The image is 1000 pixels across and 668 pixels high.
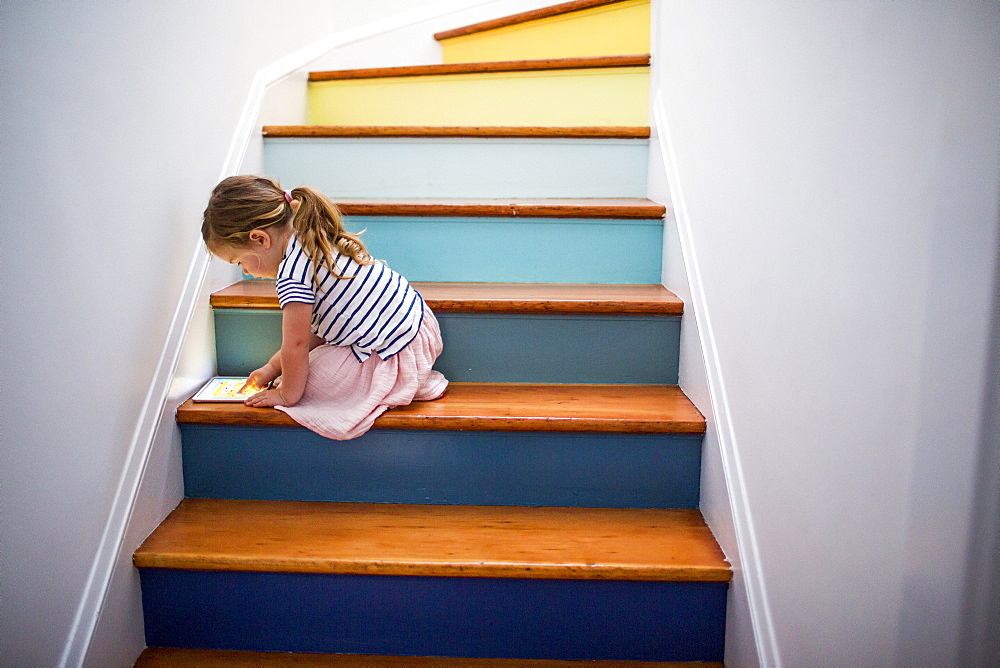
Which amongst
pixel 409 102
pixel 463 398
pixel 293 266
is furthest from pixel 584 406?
pixel 409 102

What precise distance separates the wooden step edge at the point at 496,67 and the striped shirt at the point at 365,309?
100 centimetres

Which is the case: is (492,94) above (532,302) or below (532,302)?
above

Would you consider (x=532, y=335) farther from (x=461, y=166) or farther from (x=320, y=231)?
(x=461, y=166)

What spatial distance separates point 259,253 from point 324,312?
16cm

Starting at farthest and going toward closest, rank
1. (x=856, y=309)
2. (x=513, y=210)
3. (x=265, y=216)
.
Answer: (x=513, y=210), (x=265, y=216), (x=856, y=309)

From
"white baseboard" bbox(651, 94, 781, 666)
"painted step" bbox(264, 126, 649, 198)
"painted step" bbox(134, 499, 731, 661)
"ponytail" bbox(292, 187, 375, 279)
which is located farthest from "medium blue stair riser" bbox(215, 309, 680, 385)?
"painted step" bbox(264, 126, 649, 198)

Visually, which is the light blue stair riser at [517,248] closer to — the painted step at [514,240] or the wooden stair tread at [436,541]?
the painted step at [514,240]

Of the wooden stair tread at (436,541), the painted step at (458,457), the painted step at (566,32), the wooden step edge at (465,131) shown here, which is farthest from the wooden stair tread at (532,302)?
the painted step at (566,32)

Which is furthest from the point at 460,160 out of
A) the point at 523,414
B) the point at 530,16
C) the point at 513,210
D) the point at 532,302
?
the point at 530,16

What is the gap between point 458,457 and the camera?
131cm

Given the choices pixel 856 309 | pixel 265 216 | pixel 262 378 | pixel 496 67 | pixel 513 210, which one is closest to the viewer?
pixel 856 309

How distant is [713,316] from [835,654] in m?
0.60

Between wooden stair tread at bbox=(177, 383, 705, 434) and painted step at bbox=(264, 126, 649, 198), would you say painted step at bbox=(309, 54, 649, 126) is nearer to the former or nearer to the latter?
painted step at bbox=(264, 126, 649, 198)

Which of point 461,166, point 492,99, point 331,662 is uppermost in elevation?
point 492,99
